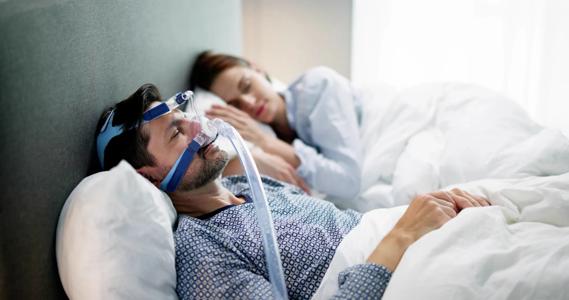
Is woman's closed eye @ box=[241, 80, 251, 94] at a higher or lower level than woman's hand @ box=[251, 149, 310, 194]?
higher

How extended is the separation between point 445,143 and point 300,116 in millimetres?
611

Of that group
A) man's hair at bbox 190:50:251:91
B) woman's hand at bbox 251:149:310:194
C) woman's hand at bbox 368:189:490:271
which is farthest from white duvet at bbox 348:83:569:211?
man's hair at bbox 190:50:251:91

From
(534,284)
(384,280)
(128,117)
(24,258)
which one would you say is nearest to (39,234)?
(24,258)

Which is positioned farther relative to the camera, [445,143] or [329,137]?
[329,137]

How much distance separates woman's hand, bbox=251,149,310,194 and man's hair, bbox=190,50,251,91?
14.5 inches

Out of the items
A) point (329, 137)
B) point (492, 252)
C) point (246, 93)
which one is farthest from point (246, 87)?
point (492, 252)

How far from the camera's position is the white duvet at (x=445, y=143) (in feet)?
5.49

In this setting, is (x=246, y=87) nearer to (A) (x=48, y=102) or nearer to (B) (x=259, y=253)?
(B) (x=259, y=253)

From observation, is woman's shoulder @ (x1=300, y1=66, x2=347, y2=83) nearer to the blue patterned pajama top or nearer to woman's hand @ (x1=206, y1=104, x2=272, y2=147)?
woman's hand @ (x1=206, y1=104, x2=272, y2=147)

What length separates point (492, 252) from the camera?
1146mm

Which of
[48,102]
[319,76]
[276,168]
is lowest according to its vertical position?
[276,168]

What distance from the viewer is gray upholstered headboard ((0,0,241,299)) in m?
1.03

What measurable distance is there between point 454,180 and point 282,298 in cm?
84

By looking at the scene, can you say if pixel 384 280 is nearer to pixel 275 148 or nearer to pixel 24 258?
pixel 24 258
